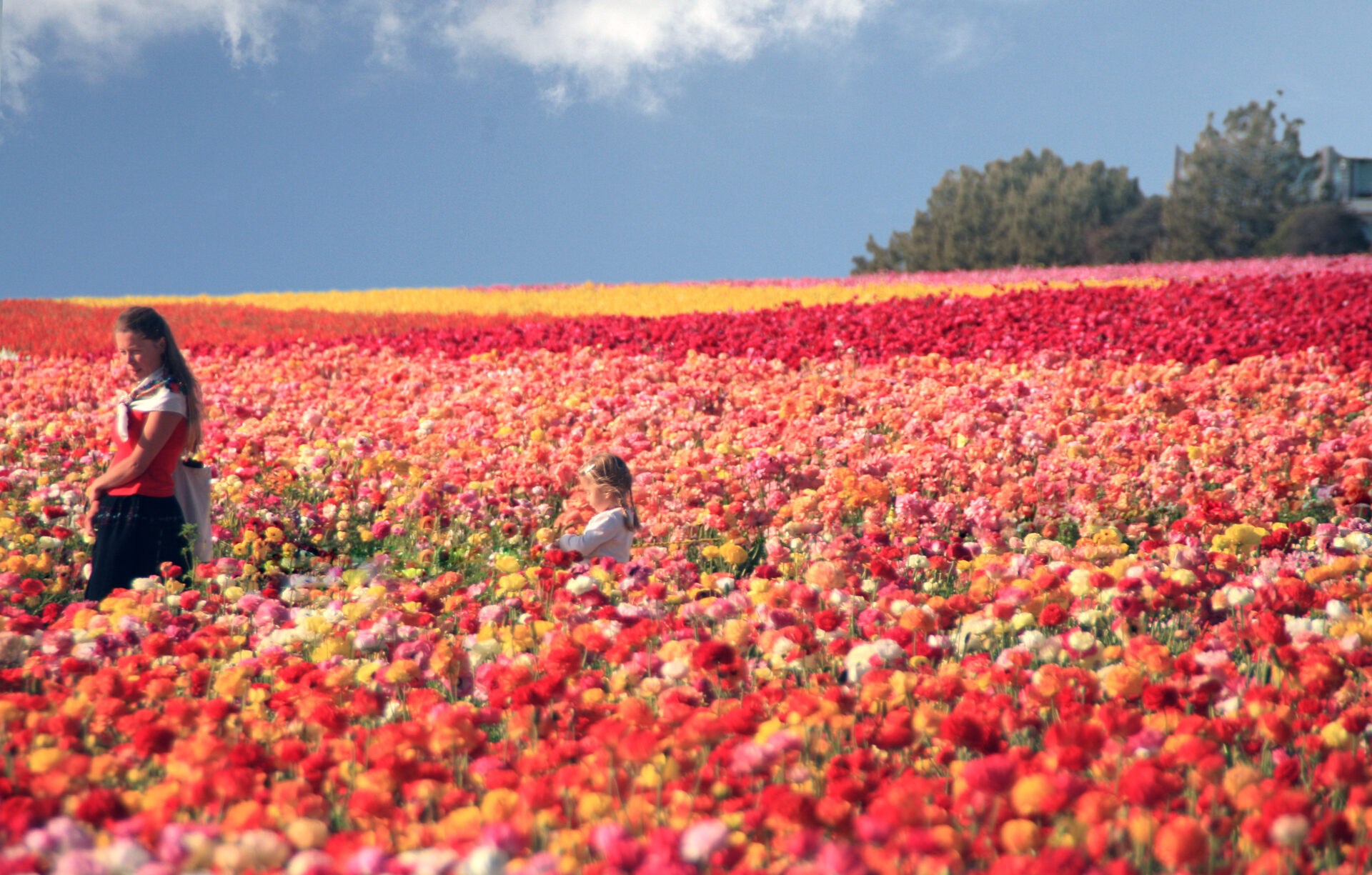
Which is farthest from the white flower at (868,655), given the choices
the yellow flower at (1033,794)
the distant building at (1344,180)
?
the distant building at (1344,180)

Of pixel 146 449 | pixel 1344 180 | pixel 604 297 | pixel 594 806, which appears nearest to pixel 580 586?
pixel 594 806

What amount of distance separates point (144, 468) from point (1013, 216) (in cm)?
4760

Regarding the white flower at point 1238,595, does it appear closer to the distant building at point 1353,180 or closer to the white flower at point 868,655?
the white flower at point 868,655

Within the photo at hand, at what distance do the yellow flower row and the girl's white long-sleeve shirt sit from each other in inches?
583

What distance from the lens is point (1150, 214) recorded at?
4597 centimetres

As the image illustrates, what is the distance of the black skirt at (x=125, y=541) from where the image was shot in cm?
489

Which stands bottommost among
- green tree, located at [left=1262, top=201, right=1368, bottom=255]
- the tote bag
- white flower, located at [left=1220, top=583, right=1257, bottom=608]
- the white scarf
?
white flower, located at [left=1220, top=583, right=1257, bottom=608]

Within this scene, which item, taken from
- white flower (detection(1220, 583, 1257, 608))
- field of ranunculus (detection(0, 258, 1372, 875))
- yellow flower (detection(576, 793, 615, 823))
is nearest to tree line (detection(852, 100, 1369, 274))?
field of ranunculus (detection(0, 258, 1372, 875))

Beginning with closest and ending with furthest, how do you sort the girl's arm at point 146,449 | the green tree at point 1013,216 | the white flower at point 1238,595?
the white flower at point 1238,595 < the girl's arm at point 146,449 < the green tree at point 1013,216

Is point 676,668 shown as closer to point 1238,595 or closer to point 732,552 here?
point 732,552

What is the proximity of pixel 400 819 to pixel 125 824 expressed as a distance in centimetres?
56

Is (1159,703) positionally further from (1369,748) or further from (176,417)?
(176,417)

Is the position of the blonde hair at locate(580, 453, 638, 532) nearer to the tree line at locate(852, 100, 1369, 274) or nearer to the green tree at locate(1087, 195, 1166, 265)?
A: the tree line at locate(852, 100, 1369, 274)

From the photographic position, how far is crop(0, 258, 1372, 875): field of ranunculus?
221 centimetres
